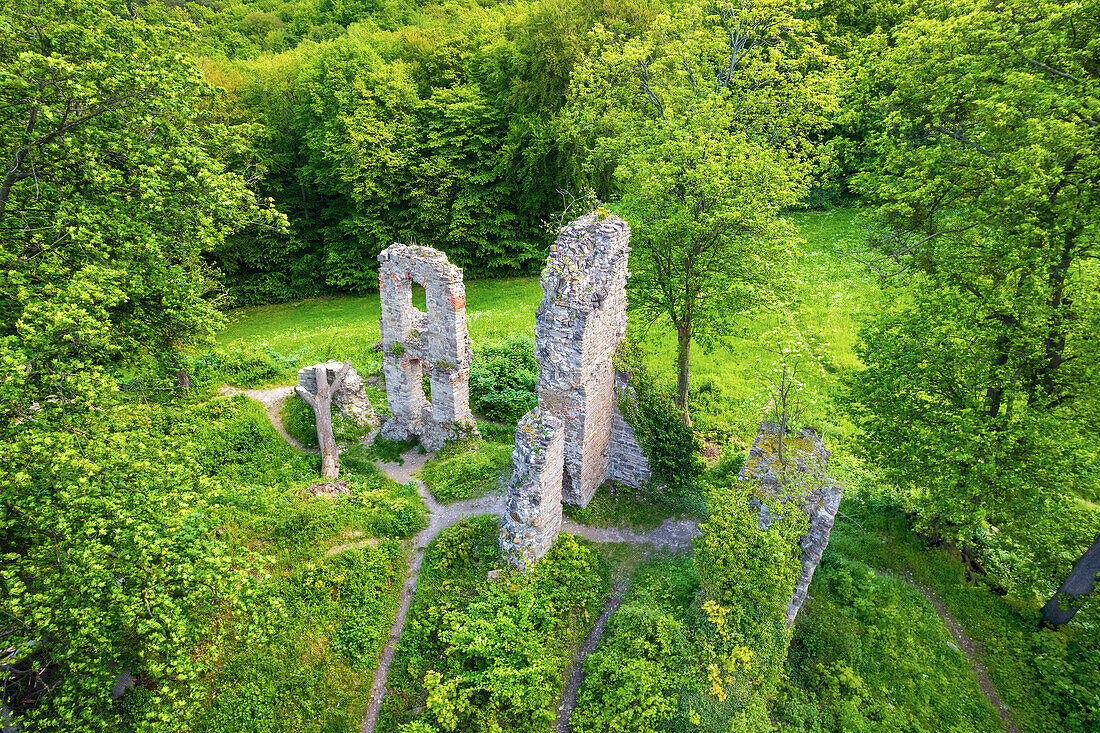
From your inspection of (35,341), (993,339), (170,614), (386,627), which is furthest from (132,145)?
(993,339)

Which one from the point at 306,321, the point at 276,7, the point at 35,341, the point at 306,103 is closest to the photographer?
the point at 35,341

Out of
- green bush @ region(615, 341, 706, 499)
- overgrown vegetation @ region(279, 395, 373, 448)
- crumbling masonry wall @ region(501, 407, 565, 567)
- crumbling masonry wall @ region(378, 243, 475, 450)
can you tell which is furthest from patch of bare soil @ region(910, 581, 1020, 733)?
overgrown vegetation @ region(279, 395, 373, 448)

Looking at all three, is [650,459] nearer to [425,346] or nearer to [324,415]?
[425,346]

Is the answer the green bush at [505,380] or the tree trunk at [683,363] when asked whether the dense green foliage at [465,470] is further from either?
the tree trunk at [683,363]

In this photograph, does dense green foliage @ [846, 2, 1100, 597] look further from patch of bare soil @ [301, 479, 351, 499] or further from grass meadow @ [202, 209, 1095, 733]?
patch of bare soil @ [301, 479, 351, 499]

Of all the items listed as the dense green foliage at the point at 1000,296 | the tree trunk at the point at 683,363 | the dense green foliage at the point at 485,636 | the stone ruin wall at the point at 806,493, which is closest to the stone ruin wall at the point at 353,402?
the dense green foliage at the point at 485,636

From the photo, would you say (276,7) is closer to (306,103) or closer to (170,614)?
(306,103)
